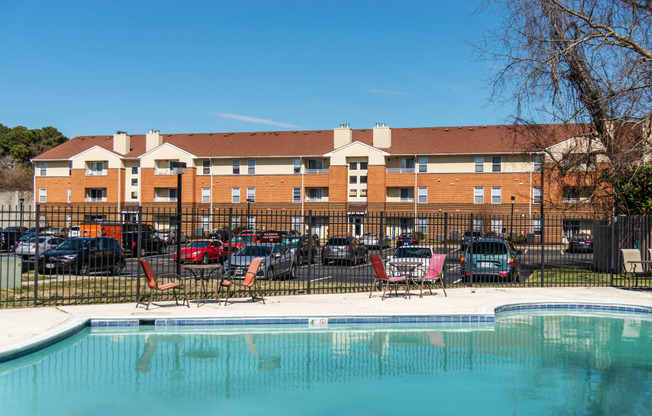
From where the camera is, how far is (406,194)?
5631 cm

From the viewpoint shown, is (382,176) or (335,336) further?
(382,176)

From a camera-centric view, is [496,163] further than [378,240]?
Yes

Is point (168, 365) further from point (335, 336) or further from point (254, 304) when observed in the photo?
point (254, 304)

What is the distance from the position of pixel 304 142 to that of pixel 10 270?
45.6 metres

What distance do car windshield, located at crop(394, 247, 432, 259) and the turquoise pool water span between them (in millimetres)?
7336

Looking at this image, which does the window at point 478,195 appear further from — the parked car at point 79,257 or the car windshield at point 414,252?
the parked car at point 79,257

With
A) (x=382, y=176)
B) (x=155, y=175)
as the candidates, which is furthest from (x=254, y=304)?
(x=155, y=175)

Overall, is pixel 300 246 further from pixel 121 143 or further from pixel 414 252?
pixel 121 143

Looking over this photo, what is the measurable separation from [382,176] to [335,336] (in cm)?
4503

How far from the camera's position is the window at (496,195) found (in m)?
53.6

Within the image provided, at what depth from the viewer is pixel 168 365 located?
910 cm

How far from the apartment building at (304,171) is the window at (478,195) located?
10 centimetres

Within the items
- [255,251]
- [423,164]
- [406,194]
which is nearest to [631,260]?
[255,251]

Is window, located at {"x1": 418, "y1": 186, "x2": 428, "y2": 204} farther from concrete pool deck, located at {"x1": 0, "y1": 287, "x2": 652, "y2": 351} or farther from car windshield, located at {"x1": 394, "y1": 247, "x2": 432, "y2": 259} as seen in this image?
concrete pool deck, located at {"x1": 0, "y1": 287, "x2": 652, "y2": 351}
